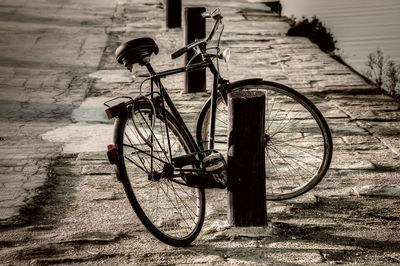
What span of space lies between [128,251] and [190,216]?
2.03 feet

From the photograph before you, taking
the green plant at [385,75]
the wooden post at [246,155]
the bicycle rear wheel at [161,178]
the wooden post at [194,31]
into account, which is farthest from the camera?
the green plant at [385,75]

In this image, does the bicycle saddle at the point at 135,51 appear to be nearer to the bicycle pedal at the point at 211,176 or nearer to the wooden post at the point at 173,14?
the bicycle pedal at the point at 211,176

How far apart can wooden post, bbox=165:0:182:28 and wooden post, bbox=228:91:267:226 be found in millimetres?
8375

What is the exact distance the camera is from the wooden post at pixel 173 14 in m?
12.4

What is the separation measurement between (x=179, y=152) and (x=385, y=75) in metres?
6.38

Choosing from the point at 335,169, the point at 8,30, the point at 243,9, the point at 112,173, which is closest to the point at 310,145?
the point at 335,169

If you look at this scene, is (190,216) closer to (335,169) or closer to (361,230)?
(361,230)

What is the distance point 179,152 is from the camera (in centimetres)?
444

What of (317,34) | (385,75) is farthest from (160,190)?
(317,34)

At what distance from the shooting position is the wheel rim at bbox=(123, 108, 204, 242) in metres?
4.10

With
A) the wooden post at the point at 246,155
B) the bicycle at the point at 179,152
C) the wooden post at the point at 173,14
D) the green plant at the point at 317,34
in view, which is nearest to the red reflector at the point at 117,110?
the bicycle at the point at 179,152

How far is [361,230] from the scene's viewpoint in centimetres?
438

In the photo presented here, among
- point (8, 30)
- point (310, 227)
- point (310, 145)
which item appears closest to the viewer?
point (310, 227)

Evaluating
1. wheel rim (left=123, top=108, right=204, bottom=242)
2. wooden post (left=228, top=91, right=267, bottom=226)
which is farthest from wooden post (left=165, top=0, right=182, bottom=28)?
wooden post (left=228, top=91, right=267, bottom=226)
